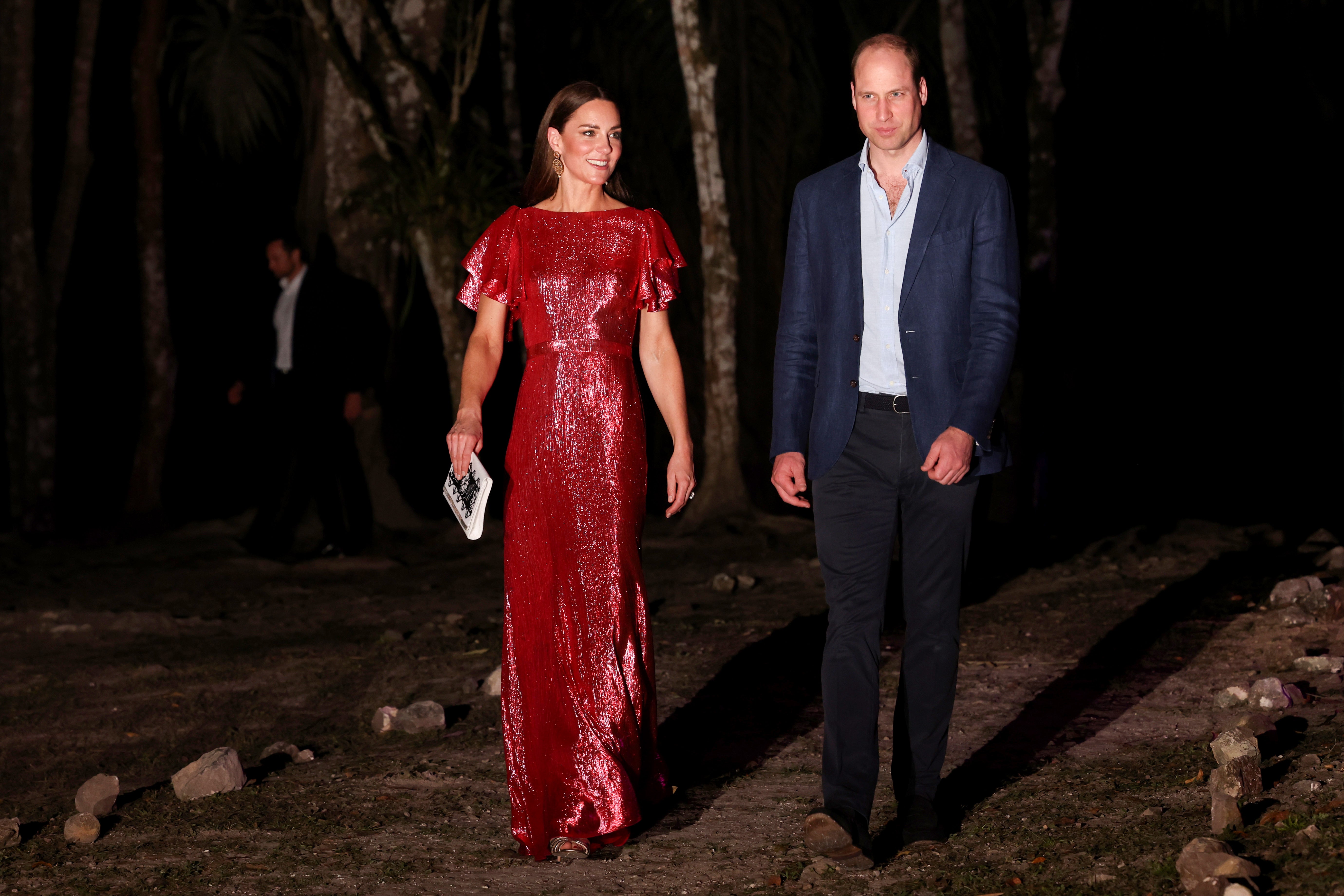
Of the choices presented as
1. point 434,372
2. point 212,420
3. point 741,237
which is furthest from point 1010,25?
point 212,420

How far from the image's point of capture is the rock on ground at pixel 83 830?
13.6ft

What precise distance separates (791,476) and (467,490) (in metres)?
0.84

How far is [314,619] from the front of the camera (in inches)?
308

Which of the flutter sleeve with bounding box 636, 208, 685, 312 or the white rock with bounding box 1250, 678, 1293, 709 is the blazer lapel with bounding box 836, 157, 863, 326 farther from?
the white rock with bounding box 1250, 678, 1293, 709

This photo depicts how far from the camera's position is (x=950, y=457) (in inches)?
136

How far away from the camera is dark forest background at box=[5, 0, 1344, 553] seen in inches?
589

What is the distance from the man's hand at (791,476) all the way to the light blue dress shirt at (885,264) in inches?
10.2

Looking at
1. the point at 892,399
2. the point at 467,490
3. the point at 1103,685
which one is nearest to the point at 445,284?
the point at 1103,685

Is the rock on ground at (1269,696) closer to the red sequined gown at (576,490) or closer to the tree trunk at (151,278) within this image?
the red sequined gown at (576,490)

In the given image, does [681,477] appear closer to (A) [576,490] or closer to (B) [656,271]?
(A) [576,490]

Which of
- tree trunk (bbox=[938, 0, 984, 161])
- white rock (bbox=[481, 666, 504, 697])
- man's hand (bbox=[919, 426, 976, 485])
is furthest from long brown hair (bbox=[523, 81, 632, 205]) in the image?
tree trunk (bbox=[938, 0, 984, 161])

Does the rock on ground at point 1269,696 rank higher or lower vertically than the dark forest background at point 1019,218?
lower

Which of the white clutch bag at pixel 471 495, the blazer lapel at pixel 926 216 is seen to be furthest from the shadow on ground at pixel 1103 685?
the blazer lapel at pixel 926 216

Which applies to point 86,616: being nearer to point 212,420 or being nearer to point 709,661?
point 709,661
